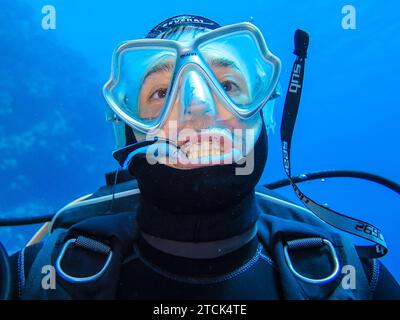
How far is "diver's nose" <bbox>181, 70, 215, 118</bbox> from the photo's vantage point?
7.50 feet

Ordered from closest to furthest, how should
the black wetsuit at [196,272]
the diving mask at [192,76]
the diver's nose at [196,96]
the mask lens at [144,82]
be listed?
the black wetsuit at [196,272] < the diver's nose at [196,96] < the diving mask at [192,76] < the mask lens at [144,82]

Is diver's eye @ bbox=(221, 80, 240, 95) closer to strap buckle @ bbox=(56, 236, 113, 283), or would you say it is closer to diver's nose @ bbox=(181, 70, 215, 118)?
diver's nose @ bbox=(181, 70, 215, 118)

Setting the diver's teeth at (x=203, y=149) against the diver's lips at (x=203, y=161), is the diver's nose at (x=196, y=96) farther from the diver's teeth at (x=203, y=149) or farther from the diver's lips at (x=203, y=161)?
the diver's lips at (x=203, y=161)

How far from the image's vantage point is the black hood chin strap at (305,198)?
2320 millimetres

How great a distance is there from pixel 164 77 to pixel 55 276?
1.71 meters

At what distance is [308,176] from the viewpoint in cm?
384

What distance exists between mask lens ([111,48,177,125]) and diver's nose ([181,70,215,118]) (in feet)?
A: 0.57

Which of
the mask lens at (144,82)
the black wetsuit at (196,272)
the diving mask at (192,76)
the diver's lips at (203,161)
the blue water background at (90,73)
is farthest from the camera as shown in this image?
the blue water background at (90,73)

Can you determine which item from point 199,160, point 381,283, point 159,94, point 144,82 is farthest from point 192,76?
point 381,283

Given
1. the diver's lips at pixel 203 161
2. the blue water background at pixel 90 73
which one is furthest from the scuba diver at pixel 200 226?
the blue water background at pixel 90 73

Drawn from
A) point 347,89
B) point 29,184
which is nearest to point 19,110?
point 29,184

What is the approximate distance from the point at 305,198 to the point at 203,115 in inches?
40.9

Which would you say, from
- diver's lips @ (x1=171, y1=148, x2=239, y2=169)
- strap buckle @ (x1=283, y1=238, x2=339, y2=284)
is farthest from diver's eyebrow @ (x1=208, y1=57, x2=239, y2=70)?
strap buckle @ (x1=283, y1=238, x2=339, y2=284)

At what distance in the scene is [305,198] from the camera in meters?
2.51
